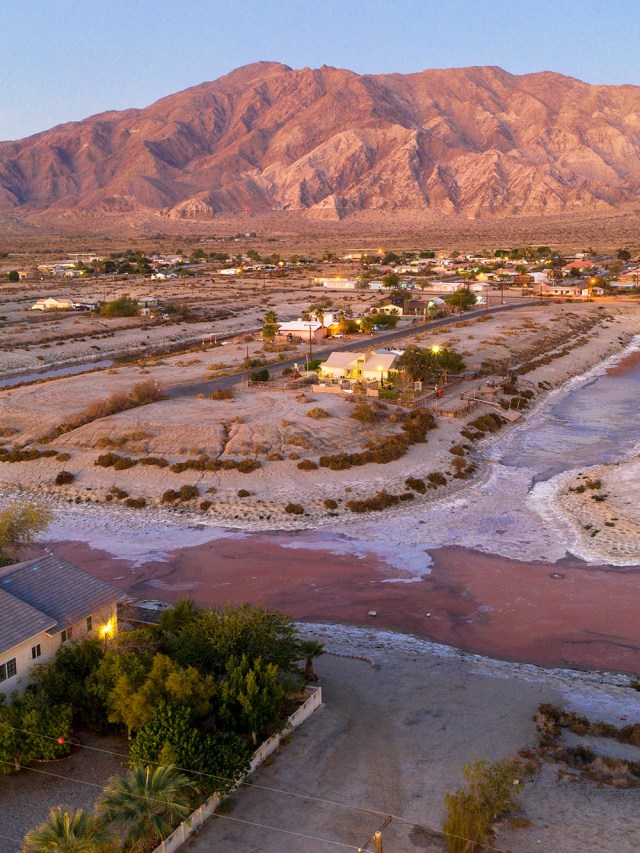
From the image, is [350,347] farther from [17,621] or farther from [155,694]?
[155,694]

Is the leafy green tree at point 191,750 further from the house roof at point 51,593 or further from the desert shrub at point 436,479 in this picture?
the desert shrub at point 436,479

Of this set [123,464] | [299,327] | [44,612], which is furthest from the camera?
[299,327]

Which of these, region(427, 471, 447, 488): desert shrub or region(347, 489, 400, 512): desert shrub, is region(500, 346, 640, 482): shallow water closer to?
region(427, 471, 447, 488): desert shrub

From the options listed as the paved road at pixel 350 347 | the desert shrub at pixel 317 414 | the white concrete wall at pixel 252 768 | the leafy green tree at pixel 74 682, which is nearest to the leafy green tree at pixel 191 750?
the white concrete wall at pixel 252 768

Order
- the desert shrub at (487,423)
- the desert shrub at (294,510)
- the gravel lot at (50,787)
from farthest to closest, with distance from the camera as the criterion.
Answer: the desert shrub at (487,423) → the desert shrub at (294,510) → the gravel lot at (50,787)


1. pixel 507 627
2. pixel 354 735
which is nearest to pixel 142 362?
pixel 507 627

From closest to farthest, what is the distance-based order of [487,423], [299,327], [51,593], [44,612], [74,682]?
1. [74,682]
2. [44,612]
3. [51,593]
4. [487,423]
5. [299,327]

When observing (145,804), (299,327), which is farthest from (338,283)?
(145,804)
